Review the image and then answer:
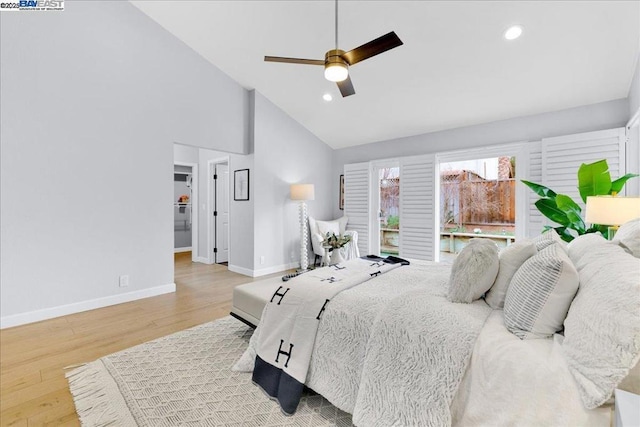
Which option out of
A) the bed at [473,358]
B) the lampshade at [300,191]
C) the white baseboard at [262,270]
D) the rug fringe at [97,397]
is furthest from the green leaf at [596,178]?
the white baseboard at [262,270]

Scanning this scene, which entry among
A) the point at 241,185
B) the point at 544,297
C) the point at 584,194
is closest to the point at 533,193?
the point at 584,194

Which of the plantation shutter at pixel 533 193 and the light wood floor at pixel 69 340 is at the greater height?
the plantation shutter at pixel 533 193

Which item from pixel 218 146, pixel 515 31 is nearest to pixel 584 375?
pixel 515 31

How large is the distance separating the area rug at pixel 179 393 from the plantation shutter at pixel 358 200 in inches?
139

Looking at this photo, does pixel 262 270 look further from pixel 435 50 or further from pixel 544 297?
pixel 544 297

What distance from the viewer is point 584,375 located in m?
0.96

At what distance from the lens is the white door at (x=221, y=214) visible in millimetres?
5906

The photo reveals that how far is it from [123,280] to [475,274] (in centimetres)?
377

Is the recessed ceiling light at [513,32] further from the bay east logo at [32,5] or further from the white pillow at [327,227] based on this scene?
the bay east logo at [32,5]

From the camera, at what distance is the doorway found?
5.86 m

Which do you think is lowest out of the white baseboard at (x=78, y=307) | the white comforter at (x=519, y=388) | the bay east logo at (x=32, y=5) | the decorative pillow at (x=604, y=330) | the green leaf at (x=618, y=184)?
the white baseboard at (x=78, y=307)

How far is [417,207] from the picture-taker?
15.9 ft

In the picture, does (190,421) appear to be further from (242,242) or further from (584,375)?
(242,242)

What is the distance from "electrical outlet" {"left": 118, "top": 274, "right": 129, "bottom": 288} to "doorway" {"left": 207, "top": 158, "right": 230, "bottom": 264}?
7.53 ft
